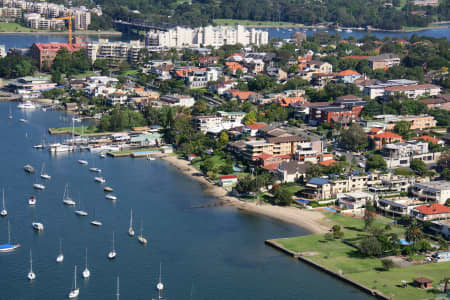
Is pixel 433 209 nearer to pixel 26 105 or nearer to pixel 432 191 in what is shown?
pixel 432 191

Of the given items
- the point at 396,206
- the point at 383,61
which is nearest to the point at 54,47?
the point at 383,61

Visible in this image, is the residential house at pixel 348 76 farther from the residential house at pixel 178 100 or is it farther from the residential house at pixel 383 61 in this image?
the residential house at pixel 178 100

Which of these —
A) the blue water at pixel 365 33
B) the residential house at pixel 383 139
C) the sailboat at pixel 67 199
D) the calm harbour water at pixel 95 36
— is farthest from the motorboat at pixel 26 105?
the blue water at pixel 365 33

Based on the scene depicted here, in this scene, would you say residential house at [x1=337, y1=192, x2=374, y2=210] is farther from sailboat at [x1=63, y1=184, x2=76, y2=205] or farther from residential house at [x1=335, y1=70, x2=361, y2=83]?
residential house at [x1=335, y1=70, x2=361, y2=83]

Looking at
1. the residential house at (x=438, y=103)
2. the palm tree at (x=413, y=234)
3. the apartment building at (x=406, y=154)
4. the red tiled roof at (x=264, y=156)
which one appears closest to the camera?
the palm tree at (x=413, y=234)

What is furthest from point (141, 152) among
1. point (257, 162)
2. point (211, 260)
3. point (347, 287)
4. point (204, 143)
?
point (347, 287)

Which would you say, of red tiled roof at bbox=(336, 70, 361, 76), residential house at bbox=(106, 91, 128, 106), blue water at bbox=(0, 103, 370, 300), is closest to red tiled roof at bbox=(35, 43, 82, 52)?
residential house at bbox=(106, 91, 128, 106)
